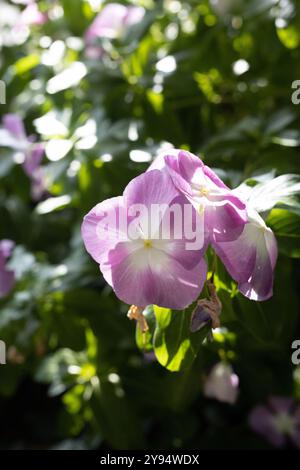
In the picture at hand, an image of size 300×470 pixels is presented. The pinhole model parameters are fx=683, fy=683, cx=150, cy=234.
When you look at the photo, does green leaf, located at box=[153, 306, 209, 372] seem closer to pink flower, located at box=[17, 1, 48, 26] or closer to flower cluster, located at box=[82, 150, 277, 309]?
flower cluster, located at box=[82, 150, 277, 309]

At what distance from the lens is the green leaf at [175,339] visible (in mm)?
547

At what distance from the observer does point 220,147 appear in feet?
2.78

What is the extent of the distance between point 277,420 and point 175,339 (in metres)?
0.56

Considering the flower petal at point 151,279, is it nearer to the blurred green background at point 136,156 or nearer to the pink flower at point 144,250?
the pink flower at point 144,250

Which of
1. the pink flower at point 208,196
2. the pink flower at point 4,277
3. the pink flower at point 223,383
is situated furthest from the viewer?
the pink flower at point 4,277

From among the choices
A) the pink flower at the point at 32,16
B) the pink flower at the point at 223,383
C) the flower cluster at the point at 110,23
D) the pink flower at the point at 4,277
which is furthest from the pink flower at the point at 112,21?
the pink flower at the point at 223,383

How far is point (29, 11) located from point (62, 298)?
535 mm

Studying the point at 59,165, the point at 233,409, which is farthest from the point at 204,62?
the point at 233,409

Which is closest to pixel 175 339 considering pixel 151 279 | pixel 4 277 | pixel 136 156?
pixel 151 279

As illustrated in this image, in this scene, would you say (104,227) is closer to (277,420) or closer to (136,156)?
(136,156)

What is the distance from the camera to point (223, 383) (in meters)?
0.85

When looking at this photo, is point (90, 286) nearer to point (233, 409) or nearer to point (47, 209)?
point (47, 209)

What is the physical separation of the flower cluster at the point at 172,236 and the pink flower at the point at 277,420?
1.90 ft

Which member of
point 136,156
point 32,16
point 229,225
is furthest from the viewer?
point 32,16
